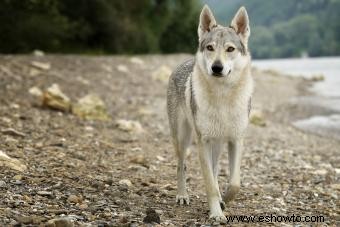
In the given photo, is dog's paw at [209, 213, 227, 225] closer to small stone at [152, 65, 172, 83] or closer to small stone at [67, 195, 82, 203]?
small stone at [67, 195, 82, 203]

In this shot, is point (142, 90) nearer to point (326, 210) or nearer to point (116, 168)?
point (116, 168)

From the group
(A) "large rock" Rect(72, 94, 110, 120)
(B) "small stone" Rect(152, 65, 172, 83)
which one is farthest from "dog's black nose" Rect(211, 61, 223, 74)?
(B) "small stone" Rect(152, 65, 172, 83)

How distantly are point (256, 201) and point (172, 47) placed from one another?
172 ft

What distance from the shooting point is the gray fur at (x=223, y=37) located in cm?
671

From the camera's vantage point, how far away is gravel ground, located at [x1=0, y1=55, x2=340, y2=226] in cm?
604

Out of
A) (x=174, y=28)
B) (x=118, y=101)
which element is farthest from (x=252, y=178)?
(x=174, y=28)

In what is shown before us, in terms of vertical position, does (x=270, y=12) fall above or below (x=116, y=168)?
above

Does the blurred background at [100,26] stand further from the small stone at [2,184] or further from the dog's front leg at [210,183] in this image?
the small stone at [2,184]

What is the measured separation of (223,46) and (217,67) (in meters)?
0.41

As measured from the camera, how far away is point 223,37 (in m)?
6.72

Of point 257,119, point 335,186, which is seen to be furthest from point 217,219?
point 257,119

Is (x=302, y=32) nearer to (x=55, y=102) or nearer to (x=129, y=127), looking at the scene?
(x=55, y=102)

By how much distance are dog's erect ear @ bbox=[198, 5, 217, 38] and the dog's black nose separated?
110 centimetres

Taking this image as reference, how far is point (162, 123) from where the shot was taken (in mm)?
15586
